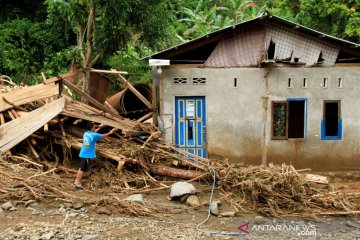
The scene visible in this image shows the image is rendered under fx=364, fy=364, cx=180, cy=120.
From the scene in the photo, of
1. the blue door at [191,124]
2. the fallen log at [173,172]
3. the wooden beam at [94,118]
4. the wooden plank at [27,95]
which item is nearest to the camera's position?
the fallen log at [173,172]

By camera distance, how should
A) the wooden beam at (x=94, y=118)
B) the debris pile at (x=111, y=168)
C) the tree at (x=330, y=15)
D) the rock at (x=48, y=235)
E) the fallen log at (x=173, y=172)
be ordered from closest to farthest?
1. the rock at (x=48, y=235)
2. the debris pile at (x=111, y=168)
3. the fallen log at (x=173, y=172)
4. the wooden beam at (x=94, y=118)
5. the tree at (x=330, y=15)

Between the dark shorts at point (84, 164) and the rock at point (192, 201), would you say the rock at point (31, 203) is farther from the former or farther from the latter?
the rock at point (192, 201)

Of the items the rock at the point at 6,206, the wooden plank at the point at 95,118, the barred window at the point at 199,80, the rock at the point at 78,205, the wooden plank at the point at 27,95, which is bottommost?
the rock at the point at 78,205

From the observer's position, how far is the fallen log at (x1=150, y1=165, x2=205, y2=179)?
830 cm

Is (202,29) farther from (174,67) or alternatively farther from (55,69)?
(174,67)

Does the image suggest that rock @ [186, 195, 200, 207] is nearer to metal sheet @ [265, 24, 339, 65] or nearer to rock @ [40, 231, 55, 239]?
rock @ [40, 231, 55, 239]

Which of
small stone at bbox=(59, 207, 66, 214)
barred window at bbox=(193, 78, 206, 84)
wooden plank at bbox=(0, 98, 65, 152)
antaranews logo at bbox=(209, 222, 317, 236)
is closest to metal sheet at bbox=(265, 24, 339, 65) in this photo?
barred window at bbox=(193, 78, 206, 84)

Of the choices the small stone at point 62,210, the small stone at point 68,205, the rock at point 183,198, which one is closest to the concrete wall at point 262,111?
the rock at point 183,198

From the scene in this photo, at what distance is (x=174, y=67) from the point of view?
9.82 m

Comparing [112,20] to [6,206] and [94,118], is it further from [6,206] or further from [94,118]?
[6,206]

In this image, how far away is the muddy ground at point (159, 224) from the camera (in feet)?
18.9

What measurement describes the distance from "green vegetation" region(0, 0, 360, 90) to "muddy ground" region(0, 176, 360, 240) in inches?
189

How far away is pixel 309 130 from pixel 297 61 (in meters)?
1.94

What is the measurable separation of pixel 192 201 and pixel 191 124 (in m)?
3.08
